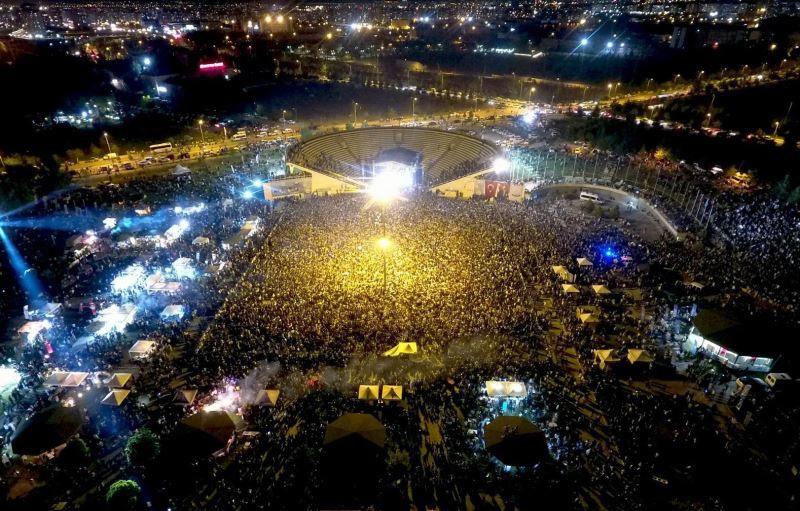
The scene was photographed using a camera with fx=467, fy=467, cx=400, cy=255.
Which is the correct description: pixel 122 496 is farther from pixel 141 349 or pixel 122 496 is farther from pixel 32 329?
pixel 32 329

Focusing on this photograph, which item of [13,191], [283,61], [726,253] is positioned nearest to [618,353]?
[726,253]

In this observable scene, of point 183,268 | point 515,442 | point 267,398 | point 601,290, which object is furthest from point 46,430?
point 601,290

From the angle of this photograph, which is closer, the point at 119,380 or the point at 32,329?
the point at 119,380

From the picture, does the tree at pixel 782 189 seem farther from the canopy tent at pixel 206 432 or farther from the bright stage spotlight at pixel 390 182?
the canopy tent at pixel 206 432

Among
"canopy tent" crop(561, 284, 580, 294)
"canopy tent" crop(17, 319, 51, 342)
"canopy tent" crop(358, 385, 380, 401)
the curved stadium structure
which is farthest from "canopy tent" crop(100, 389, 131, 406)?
the curved stadium structure

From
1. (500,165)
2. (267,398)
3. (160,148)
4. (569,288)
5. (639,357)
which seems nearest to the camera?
(267,398)

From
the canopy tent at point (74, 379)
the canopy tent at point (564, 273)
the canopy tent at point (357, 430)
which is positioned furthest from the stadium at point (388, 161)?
the canopy tent at point (357, 430)
